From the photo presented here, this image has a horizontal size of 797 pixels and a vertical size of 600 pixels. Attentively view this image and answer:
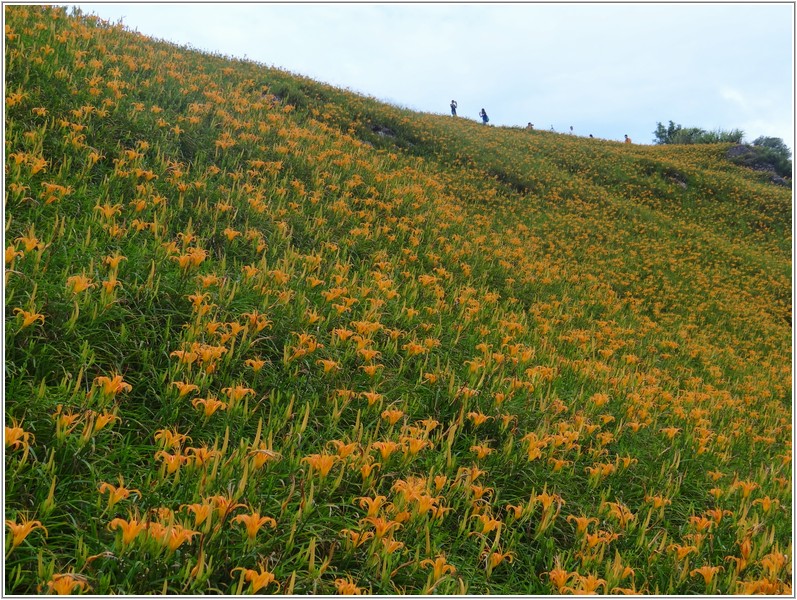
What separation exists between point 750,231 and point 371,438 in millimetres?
22219

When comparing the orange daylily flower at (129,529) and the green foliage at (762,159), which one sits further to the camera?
the green foliage at (762,159)

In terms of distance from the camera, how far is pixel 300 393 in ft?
10.3

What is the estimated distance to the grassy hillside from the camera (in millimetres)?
2094

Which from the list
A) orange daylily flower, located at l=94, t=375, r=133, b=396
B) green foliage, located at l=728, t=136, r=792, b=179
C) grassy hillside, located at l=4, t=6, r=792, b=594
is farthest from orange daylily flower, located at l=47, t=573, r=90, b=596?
green foliage, located at l=728, t=136, r=792, b=179

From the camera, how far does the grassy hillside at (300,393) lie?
2.09 m

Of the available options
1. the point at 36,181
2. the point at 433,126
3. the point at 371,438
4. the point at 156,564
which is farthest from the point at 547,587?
the point at 433,126

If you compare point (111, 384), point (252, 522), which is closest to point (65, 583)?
point (252, 522)

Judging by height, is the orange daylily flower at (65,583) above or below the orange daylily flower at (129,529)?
below

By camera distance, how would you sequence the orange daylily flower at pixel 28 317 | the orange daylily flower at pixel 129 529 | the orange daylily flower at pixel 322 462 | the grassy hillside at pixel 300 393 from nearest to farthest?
the orange daylily flower at pixel 129 529
the grassy hillside at pixel 300 393
the orange daylily flower at pixel 322 462
the orange daylily flower at pixel 28 317

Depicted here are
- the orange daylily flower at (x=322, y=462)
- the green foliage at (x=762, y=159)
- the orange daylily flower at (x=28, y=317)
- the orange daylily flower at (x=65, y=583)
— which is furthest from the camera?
the green foliage at (x=762, y=159)

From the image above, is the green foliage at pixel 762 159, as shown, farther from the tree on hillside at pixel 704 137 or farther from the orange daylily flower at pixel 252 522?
the orange daylily flower at pixel 252 522

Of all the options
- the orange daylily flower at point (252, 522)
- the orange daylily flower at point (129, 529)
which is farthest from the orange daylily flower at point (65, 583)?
the orange daylily flower at point (252, 522)

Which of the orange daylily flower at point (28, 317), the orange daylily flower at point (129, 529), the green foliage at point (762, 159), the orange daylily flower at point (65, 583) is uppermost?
the green foliage at point (762, 159)

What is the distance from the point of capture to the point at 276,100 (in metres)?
12.7
